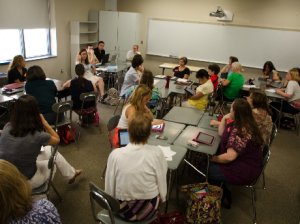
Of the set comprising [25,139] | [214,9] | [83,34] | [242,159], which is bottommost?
[242,159]

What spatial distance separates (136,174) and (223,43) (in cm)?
690

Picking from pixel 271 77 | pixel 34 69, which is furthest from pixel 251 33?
pixel 34 69

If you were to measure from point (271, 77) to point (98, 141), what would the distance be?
4.37 m

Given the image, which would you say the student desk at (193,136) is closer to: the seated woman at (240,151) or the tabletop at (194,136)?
the tabletop at (194,136)

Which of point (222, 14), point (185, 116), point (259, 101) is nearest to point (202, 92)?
point (185, 116)

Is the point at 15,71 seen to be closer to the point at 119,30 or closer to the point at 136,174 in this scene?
the point at 136,174

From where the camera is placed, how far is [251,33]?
7.60 meters

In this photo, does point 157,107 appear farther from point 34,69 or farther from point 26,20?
point 26,20

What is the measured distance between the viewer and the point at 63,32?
303 inches

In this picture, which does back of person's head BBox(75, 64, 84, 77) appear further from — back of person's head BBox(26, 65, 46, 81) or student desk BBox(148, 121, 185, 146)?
student desk BBox(148, 121, 185, 146)

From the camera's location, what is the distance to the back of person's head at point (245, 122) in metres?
2.61

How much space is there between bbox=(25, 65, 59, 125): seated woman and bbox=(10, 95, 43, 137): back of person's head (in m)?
1.46

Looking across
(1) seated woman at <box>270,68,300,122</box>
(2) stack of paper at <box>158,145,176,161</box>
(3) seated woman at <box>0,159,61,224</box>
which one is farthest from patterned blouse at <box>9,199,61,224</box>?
(1) seated woman at <box>270,68,300,122</box>

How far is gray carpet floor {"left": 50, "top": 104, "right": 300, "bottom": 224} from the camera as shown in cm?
295
